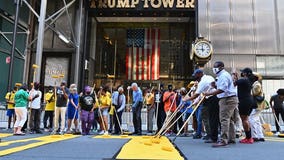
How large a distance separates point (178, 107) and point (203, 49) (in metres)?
6.75

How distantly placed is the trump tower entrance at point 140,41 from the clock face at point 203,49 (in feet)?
14.9

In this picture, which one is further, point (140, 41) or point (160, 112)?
point (140, 41)

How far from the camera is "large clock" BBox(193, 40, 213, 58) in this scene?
13383mm

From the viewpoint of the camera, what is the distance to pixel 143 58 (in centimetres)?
→ 1916

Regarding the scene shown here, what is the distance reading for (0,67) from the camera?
52.6ft

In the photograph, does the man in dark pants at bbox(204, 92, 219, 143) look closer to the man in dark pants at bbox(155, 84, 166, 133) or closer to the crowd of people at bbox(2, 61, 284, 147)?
the crowd of people at bbox(2, 61, 284, 147)

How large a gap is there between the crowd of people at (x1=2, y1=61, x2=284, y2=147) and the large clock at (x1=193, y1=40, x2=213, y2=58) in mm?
3809

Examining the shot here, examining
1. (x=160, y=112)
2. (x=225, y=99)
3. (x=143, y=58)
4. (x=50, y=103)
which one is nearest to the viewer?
(x=225, y=99)

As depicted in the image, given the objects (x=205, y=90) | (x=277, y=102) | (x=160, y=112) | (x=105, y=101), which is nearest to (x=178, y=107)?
(x=205, y=90)

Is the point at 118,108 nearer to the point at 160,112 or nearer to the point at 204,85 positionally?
the point at 160,112

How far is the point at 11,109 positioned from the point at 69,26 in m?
8.32

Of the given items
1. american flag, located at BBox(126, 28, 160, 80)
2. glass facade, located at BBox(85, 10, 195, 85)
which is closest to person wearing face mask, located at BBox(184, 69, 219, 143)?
glass facade, located at BBox(85, 10, 195, 85)

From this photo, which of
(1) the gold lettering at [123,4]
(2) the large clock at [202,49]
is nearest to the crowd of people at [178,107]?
(2) the large clock at [202,49]

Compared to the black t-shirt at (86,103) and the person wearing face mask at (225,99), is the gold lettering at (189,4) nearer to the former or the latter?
the black t-shirt at (86,103)
